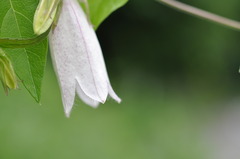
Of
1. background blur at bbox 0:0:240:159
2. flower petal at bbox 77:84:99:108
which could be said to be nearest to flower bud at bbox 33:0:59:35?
flower petal at bbox 77:84:99:108

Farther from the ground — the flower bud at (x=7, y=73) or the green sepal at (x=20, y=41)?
the green sepal at (x=20, y=41)

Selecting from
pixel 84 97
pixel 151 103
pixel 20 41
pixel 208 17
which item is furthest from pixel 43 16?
pixel 151 103

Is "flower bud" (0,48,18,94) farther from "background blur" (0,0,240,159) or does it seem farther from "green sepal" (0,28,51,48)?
"background blur" (0,0,240,159)

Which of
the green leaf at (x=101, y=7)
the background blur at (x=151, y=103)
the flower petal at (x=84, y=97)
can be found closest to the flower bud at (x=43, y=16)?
the flower petal at (x=84, y=97)

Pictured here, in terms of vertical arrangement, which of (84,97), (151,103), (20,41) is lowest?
(151,103)

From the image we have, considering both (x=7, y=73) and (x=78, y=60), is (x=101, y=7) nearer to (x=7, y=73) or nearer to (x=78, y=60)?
(x=78, y=60)

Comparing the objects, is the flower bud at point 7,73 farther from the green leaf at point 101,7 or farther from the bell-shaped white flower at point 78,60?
the green leaf at point 101,7
